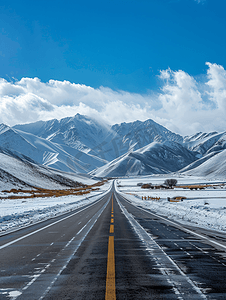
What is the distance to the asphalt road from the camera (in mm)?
4387

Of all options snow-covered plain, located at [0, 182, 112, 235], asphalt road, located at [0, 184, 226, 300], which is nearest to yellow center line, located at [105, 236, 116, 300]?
asphalt road, located at [0, 184, 226, 300]

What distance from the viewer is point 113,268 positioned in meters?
5.76

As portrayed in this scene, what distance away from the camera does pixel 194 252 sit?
7.41 metres

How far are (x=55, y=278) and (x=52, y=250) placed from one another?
2821 mm

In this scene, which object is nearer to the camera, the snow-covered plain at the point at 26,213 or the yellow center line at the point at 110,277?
the yellow center line at the point at 110,277

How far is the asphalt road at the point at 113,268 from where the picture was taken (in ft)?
14.4

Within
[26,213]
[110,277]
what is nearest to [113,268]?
[110,277]

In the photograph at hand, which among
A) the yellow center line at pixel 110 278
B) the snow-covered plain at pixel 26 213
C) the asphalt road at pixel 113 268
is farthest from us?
the snow-covered plain at pixel 26 213

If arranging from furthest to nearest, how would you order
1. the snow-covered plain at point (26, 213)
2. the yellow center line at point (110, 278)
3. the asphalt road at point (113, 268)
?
the snow-covered plain at point (26, 213) < the asphalt road at point (113, 268) < the yellow center line at point (110, 278)

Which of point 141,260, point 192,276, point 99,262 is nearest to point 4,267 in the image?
point 99,262

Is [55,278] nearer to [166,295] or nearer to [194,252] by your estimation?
[166,295]

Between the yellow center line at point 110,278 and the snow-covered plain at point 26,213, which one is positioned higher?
the yellow center line at point 110,278

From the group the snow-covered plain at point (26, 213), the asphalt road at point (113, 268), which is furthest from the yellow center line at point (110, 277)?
the snow-covered plain at point (26, 213)

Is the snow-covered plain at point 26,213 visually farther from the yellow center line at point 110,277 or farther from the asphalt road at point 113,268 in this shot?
the yellow center line at point 110,277
